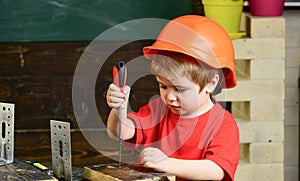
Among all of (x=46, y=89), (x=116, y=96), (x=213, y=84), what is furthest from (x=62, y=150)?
(x=46, y=89)

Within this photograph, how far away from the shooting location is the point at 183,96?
2.06 m

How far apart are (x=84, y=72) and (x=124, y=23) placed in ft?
0.99

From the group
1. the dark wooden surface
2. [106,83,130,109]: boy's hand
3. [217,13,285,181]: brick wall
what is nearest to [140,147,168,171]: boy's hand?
[106,83,130,109]: boy's hand

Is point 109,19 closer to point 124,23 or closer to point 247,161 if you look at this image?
point 124,23

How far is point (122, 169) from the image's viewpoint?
1927mm

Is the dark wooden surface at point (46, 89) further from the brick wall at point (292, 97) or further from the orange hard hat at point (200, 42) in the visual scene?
the orange hard hat at point (200, 42)

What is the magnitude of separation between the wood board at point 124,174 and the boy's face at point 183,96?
214 mm

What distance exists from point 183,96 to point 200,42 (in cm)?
16

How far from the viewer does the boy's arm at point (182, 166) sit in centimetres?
190

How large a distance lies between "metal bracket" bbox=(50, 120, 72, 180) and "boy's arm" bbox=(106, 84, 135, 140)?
14 centimetres

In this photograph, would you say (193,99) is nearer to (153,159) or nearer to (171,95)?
(171,95)

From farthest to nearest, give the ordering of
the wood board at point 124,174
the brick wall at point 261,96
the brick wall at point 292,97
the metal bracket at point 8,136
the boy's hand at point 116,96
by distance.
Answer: the brick wall at point 292,97, the brick wall at point 261,96, the metal bracket at point 8,136, the boy's hand at point 116,96, the wood board at point 124,174

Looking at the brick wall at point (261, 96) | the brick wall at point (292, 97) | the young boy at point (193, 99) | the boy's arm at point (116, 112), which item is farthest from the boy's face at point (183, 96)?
the brick wall at point (292, 97)

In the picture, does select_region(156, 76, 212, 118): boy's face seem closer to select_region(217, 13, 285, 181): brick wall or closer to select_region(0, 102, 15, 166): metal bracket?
select_region(0, 102, 15, 166): metal bracket
